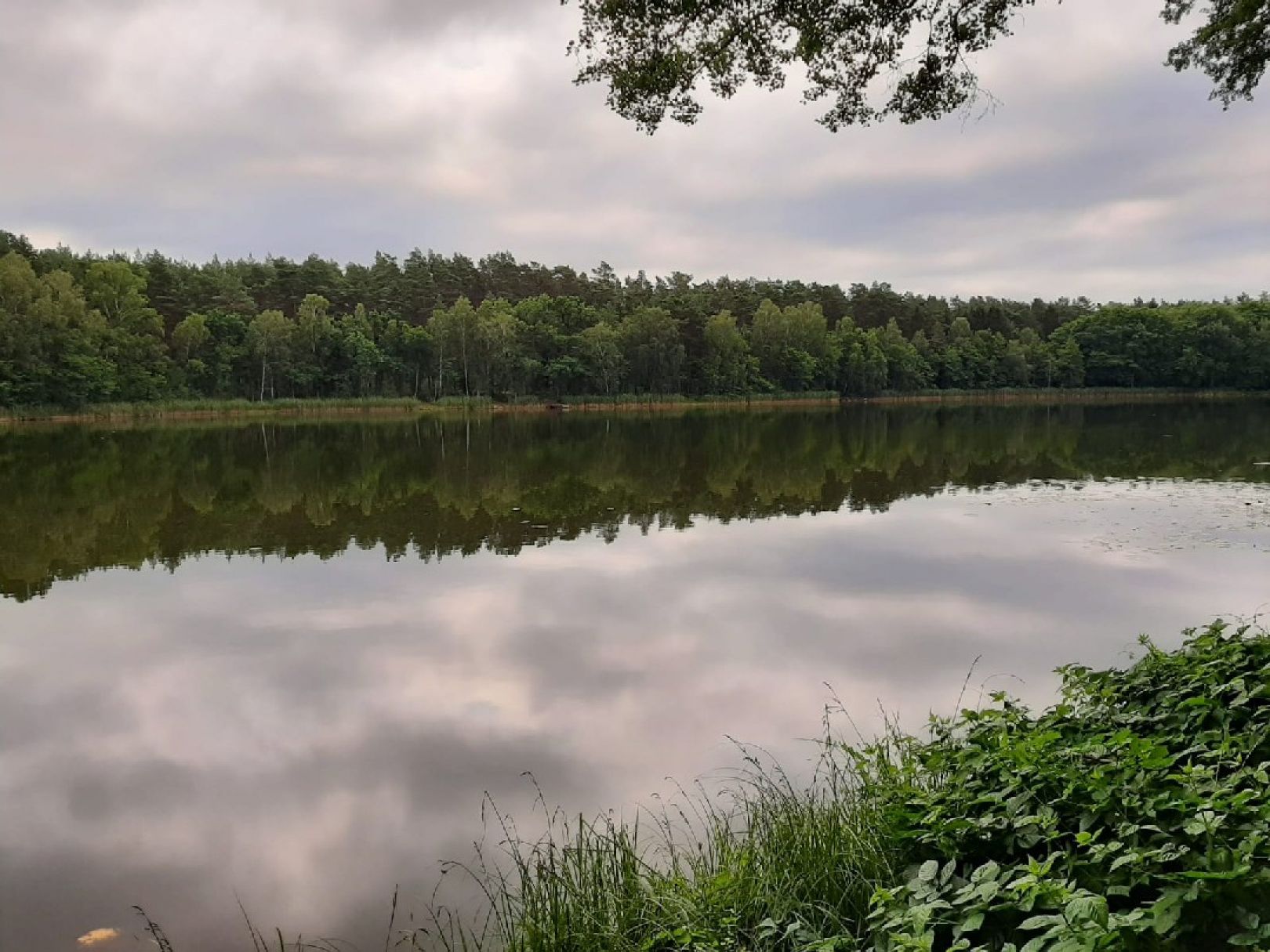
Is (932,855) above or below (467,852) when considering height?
above

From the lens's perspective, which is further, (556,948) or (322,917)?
(322,917)

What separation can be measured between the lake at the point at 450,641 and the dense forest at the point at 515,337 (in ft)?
150

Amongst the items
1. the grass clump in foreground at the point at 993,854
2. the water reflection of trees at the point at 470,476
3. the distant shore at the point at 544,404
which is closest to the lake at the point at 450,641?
the water reflection of trees at the point at 470,476

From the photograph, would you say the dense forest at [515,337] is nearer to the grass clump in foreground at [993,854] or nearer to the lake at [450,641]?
the lake at [450,641]

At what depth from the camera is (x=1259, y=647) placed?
16.3ft

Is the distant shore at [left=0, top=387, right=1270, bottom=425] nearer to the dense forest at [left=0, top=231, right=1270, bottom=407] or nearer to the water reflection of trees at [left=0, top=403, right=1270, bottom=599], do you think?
the dense forest at [left=0, top=231, right=1270, bottom=407]

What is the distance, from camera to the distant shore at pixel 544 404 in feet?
189

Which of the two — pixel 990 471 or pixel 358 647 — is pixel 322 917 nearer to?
pixel 358 647

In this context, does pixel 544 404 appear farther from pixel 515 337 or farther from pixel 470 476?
pixel 470 476

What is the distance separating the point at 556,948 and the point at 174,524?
1610cm

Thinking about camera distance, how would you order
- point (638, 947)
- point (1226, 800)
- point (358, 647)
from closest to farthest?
1. point (1226, 800)
2. point (638, 947)
3. point (358, 647)

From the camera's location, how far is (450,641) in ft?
31.2

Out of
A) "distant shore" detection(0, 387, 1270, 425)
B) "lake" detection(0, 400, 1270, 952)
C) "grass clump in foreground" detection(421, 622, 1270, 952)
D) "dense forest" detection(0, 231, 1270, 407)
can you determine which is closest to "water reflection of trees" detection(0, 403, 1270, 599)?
"lake" detection(0, 400, 1270, 952)

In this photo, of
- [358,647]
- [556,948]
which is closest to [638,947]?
[556,948]
